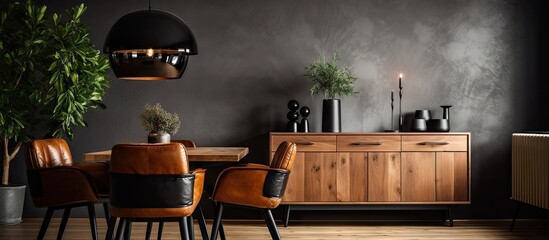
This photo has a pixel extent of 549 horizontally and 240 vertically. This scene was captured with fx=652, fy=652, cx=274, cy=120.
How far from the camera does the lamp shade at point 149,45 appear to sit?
160 inches

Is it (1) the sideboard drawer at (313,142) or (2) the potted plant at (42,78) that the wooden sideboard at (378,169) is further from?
(2) the potted plant at (42,78)

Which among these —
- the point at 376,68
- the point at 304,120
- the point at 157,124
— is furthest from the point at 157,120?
the point at 376,68

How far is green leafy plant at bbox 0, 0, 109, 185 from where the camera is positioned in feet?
19.0

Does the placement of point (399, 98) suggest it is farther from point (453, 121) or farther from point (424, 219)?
point (424, 219)

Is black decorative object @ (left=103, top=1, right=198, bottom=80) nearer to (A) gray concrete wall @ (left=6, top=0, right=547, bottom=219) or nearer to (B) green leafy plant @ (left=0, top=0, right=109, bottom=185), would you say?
(B) green leafy plant @ (left=0, top=0, right=109, bottom=185)

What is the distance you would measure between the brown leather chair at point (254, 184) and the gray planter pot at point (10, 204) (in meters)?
2.75

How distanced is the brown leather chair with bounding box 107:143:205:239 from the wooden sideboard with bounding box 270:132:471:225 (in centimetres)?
226

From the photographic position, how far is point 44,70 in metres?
6.02

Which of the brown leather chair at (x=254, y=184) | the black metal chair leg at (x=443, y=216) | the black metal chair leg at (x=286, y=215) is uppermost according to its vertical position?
the brown leather chair at (x=254, y=184)

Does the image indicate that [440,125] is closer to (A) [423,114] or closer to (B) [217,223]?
(A) [423,114]

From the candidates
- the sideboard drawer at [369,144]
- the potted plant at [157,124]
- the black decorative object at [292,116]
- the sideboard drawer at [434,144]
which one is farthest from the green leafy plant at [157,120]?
the sideboard drawer at [434,144]

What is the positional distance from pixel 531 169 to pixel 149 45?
353cm

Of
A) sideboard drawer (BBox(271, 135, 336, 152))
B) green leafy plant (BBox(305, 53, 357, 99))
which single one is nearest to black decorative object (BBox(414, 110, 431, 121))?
green leafy plant (BBox(305, 53, 357, 99))

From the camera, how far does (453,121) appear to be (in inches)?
253
